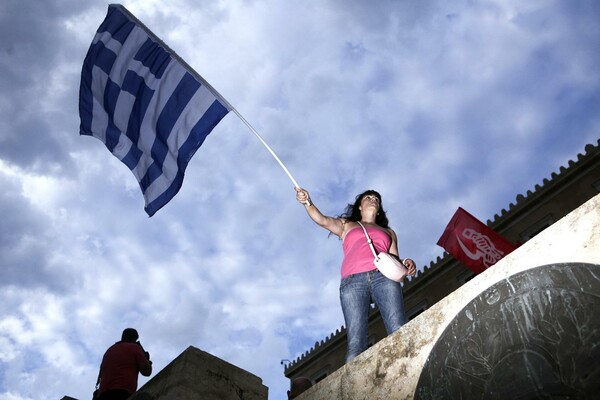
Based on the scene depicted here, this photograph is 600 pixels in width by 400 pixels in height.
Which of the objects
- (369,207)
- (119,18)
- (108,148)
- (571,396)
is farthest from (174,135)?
(571,396)

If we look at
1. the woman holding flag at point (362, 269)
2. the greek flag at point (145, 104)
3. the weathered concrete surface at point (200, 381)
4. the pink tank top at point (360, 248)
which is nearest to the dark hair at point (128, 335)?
the weathered concrete surface at point (200, 381)

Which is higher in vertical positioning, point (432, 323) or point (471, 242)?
point (471, 242)

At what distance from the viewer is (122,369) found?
5.72 meters

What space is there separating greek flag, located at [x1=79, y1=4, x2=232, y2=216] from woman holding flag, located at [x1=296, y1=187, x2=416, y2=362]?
101 inches

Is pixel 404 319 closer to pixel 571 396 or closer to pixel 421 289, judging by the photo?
pixel 571 396

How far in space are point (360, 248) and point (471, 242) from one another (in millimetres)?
12995

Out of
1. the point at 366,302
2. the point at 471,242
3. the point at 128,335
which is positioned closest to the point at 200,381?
the point at 366,302

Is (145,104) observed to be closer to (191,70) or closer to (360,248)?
(191,70)

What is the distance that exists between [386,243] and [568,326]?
8.90 feet

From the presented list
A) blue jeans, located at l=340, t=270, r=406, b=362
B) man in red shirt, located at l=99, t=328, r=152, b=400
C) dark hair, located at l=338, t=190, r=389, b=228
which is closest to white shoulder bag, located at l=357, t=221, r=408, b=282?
blue jeans, located at l=340, t=270, r=406, b=362

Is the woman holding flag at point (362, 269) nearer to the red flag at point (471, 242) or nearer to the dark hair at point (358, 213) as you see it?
the dark hair at point (358, 213)

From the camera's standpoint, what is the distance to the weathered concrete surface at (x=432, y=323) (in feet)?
9.40

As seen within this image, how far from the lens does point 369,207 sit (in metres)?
5.78

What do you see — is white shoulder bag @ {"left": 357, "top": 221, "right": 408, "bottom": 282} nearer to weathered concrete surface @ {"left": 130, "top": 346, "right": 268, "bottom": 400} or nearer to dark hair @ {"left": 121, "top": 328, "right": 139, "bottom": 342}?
weathered concrete surface @ {"left": 130, "top": 346, "right": 268, "bottom": 400}
